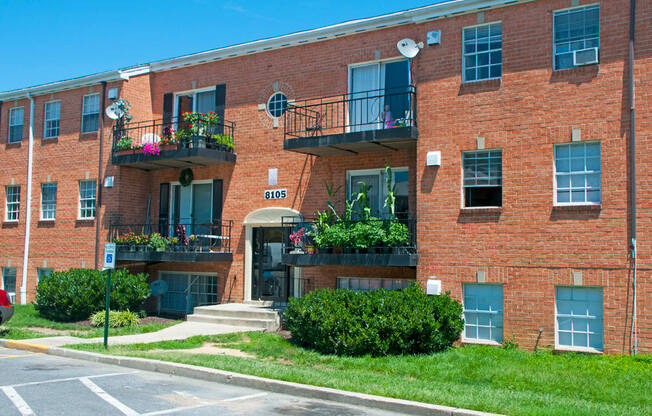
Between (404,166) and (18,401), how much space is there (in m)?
10.1

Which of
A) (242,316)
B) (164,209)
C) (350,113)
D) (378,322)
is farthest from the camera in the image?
(164,209)

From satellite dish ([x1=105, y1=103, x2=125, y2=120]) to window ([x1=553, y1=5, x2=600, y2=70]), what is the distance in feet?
42.0

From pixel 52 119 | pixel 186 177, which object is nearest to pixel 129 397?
pixel 186 177

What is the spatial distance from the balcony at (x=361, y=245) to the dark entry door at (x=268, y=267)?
2.29 m

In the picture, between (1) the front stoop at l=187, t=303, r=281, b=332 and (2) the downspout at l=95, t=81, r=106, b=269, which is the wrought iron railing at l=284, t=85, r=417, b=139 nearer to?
(1) the front stoop at l=187, t=303, r=281, b=332

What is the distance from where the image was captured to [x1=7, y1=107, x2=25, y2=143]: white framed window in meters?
23.6

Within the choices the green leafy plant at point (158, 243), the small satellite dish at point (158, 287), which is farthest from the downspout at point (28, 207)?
the green leafy plant at point (158, 243)

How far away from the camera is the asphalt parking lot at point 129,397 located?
27.1ft

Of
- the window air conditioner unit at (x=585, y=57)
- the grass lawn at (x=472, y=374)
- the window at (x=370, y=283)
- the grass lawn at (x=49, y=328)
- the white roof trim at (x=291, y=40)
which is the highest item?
the white roof trim at (x=291, y=40)

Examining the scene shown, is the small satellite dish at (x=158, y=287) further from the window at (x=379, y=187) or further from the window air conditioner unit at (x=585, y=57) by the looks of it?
the window air conditioner unit at (x=585, y=57)

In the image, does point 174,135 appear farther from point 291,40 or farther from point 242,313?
point 242,313

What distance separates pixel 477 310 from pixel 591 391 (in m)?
4.50

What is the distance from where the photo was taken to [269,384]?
991cm

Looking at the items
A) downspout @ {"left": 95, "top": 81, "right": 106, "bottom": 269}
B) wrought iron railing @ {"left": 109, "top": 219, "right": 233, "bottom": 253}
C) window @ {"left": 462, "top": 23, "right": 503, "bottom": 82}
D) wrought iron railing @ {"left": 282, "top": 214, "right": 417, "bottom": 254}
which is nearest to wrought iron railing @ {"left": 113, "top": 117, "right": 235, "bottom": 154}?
downspout @ {"left": 95, "top": 81, "right": 106, "bottom": 269}
